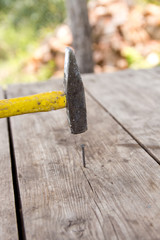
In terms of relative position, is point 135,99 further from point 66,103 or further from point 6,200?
point 6,200

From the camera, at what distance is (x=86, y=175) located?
1133 millimetres

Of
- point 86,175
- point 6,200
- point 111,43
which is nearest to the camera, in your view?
point 6,200

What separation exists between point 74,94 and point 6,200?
449 mm

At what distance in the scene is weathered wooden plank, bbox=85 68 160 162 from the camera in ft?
4.78

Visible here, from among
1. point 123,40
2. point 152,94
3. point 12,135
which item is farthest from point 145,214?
point 123,40

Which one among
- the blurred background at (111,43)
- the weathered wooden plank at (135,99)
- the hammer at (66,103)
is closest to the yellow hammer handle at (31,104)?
the hammer at (66,103)

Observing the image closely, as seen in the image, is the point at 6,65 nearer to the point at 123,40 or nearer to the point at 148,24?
the point at 123,40

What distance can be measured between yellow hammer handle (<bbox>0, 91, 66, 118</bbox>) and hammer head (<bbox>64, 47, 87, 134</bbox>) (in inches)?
1.7

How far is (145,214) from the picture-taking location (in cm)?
90

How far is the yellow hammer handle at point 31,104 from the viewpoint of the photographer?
1.18 meters

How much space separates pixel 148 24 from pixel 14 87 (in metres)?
6.22

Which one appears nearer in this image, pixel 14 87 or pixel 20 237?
pixel 20 237

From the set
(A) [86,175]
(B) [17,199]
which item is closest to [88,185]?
(A) [86,175]

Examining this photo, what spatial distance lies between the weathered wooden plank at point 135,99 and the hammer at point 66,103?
13.6 inches
